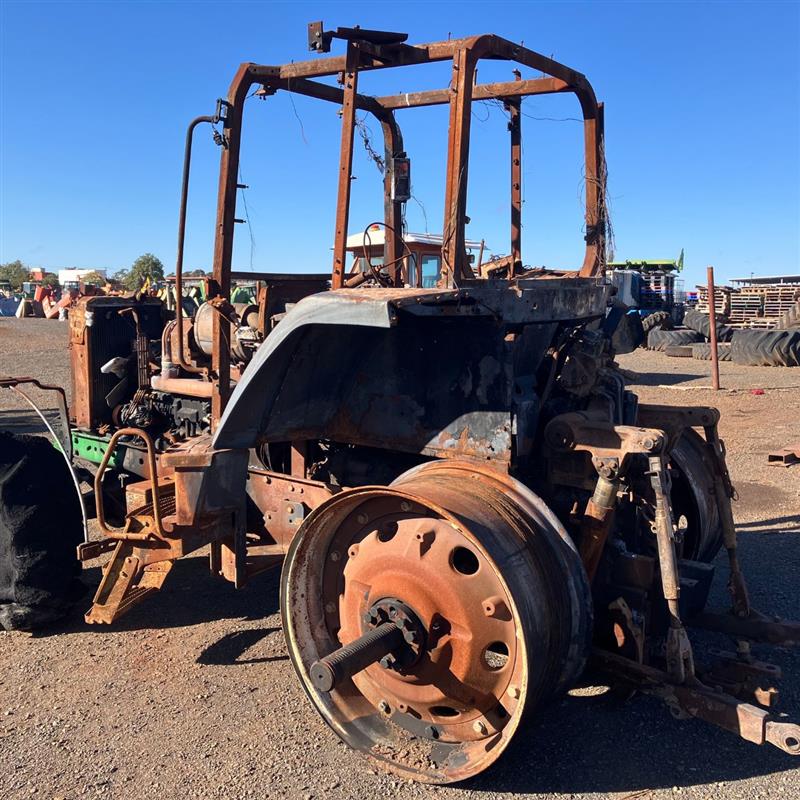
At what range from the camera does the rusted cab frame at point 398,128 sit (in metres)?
2.90

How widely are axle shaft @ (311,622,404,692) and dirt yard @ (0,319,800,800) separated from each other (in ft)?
1.66

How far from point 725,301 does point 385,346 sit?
1030 inches

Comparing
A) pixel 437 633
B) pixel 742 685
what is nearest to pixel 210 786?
pixel 437 633

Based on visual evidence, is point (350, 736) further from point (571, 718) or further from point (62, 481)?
point (62, 481)

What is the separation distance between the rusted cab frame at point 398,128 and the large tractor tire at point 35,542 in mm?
1154

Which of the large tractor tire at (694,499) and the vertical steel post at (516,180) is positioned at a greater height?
the vertical steel post at (516,180)

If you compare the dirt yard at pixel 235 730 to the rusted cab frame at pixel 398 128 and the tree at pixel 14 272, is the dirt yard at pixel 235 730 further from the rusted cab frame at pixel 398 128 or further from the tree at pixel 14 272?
the tree at pixel 14 272

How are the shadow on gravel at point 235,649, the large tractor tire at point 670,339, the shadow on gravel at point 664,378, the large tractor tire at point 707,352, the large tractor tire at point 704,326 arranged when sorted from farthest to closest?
the large tractor tire at point 704,326 → the large tractor tire at point 670,339 → the large tractor tire at point 707,352 → the shadow on gravel at point 664,378 → the shadow on gravel at point 235,649

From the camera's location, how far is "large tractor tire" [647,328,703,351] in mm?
21812

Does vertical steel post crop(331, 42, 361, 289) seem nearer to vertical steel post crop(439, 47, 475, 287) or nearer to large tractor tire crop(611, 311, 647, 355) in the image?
vertical steel post crop(439, 47, 475, 287)

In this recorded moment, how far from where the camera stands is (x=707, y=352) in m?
19.6

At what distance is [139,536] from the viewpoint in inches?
148

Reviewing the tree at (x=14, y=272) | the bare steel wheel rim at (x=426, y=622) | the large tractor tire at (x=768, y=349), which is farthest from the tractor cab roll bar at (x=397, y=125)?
the tree at (x=14, y=272)

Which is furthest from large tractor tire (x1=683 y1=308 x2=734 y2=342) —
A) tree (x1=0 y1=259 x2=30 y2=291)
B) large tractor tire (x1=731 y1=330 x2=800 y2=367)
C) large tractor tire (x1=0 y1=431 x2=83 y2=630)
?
tree (x1=0 y1=259 x2=30 y2=291)
